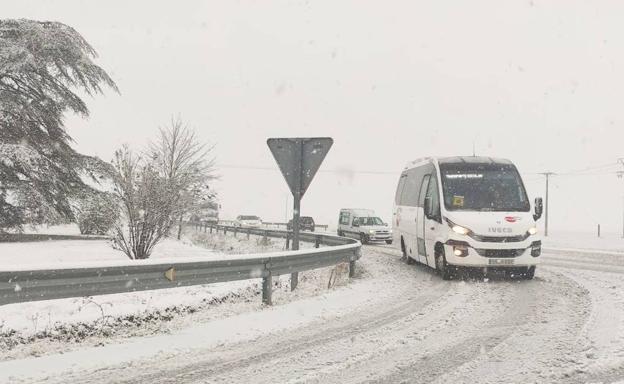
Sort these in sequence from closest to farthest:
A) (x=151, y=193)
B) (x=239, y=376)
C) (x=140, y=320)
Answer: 1. (x=239, y=376)
2. (x=140, y=320)
3. (x=151, y=193)

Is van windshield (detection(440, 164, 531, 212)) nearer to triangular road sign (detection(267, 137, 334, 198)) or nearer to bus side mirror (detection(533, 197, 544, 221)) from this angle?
bus side mirror (detection(533, 197, 544, 221))

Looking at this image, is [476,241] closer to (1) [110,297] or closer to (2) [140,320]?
(2) [140,320]

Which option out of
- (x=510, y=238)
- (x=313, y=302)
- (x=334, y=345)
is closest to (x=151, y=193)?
(x=313, y=302)

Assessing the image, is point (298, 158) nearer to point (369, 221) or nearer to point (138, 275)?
point (138, 275)

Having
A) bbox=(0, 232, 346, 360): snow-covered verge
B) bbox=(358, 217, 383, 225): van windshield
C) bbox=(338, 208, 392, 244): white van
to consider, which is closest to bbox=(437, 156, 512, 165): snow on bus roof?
bbox=(0, 232, 346, 360): snow-covered verge

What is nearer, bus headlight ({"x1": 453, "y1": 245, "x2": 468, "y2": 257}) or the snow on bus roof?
bus headlight ({"x1": 453, "y1": 245, "x2": 468, "y2": 257})

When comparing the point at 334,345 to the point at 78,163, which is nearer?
the point at 334,345

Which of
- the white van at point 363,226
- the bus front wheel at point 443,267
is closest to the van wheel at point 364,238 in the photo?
the white van at point 363,226

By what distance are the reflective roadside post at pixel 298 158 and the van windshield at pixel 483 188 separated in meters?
3.35

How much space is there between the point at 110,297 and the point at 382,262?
7.91 meters

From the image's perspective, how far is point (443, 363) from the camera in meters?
4.71

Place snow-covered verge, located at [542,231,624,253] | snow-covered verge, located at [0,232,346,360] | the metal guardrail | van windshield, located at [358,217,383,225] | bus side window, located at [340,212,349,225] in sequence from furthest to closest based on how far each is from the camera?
bus side window, located at [340,212,349,225] < van windshield, located at [358,217,383,225] < snow-covered verge, located at [542,231,624,253] < snow-covered verge, located at [0,232,346,360] < the metal guardrail

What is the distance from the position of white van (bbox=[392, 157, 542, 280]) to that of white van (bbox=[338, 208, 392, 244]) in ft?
43.1

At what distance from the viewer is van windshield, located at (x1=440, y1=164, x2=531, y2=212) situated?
35.8 ft
